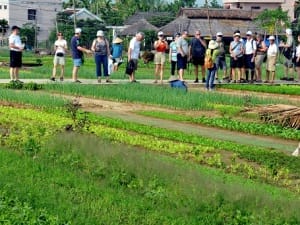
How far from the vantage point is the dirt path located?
45.3ft

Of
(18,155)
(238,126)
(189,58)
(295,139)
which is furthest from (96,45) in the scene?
(18,155)

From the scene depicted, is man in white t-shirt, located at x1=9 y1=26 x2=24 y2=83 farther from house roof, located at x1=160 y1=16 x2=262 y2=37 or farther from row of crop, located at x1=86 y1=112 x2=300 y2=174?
house roof, located at x1=160 y1=16 x2=262 y2=37

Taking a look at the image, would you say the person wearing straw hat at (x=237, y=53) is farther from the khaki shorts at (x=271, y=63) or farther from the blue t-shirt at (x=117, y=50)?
the blue t-shirt at (x=117, y=50)

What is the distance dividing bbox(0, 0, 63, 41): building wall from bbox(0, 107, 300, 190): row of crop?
65492mm

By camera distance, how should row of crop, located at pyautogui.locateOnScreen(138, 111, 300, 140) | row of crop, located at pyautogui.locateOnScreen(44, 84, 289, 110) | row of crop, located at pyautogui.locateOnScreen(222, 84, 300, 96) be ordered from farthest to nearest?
row of crop, located at pyautogui.locateOnScreen(222, 84, 300, 96), row of crop, located at pyautogui.locateOnScreen(44, 84, 289, 110), row of crop, located at pyautogui.locateOnScreen(138, 111, 300, 140)

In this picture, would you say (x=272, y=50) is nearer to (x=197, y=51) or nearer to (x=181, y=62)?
(x=197, y=51)

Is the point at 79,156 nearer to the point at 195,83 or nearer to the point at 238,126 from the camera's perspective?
the point at 238,126

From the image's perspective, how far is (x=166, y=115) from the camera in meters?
16.9

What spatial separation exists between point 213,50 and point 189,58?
2453 mm

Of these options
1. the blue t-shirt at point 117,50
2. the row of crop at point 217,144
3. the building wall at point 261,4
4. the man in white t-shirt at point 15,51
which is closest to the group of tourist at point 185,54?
the man in white t-shirt at point 15,51

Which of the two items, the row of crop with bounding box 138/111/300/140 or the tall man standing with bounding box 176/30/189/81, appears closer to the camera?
the row of crop with bounding box 138/111/300/140

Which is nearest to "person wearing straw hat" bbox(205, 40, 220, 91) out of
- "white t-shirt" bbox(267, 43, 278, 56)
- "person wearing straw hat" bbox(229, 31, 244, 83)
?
"person wearing straw hat" bbox(229, 31, 244, 83)

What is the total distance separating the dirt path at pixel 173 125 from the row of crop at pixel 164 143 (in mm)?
743

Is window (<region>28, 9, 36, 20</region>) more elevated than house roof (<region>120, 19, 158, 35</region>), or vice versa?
window (<region>28, 9, 36, 20</region>)
